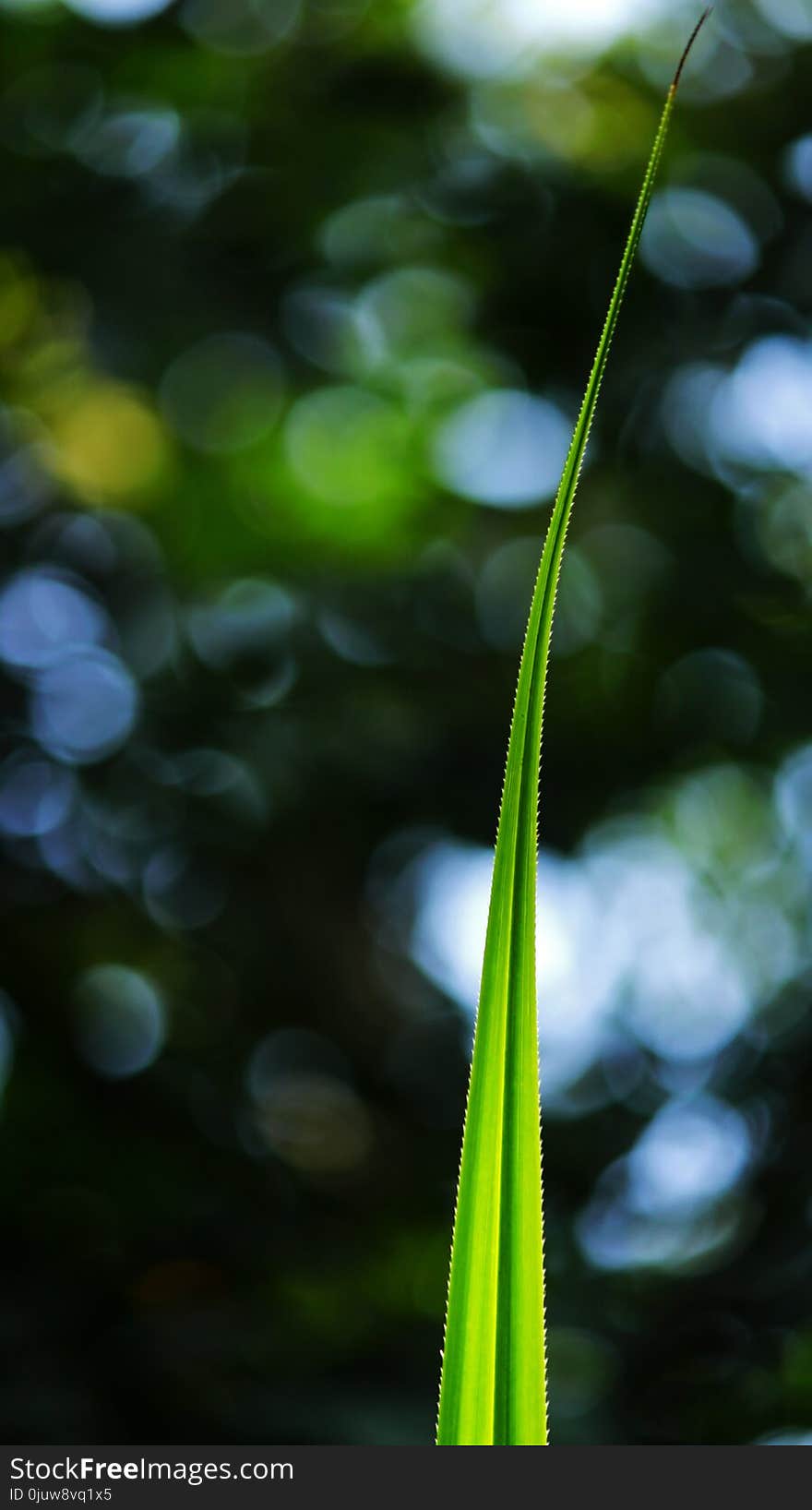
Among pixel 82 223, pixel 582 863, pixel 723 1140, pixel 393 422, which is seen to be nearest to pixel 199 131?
pixel 82 223

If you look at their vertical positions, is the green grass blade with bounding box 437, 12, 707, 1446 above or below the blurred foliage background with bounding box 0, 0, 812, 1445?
below

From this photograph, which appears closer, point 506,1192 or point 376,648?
point 506,1192

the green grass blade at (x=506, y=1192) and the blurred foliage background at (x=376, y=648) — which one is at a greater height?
the blurred foliage background at (x=376, y=648)

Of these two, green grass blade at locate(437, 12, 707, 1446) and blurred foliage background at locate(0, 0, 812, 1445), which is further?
blurred foliage background at locate(0, 0, 812, 1445)

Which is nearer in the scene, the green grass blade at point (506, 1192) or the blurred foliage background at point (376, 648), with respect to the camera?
the green grass blade at point (506, 1192)
